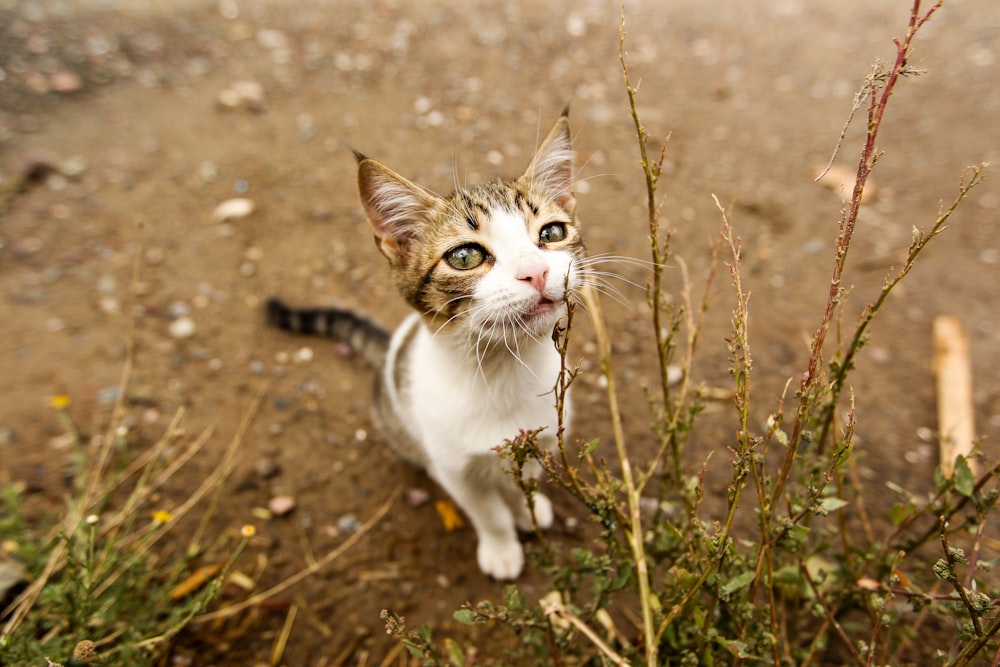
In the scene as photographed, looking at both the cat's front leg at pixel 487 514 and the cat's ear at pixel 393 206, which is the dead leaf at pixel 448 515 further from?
the cat's ear at pixel 393 206

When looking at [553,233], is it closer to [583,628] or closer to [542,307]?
[542,307]

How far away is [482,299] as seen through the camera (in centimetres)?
170

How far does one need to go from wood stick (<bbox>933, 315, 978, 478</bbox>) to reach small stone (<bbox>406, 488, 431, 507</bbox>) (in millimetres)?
2163

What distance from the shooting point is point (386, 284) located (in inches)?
140

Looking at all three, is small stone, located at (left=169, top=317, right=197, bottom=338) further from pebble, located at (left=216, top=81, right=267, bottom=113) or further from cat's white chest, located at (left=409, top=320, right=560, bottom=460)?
pebble, located at (left=216, top=81, right=267, bottom=113)

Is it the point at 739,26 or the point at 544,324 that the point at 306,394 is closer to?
the point at 544,324

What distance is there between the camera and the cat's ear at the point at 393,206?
1815 millimetres

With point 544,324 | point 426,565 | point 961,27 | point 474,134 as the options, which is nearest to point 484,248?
point 544,324

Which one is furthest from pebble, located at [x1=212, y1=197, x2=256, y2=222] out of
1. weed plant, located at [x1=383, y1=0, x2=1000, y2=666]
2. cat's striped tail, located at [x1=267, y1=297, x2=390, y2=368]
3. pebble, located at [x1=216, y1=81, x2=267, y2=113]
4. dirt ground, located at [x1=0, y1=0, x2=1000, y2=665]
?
weed plant, located at [x1=383, y1=0, x2=1000, y2=666]

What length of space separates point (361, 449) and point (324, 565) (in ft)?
1.88

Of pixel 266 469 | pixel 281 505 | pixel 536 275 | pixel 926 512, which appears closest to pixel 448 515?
pixel 281 505

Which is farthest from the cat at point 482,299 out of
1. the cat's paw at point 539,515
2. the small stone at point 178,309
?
the small stone at point 178,309

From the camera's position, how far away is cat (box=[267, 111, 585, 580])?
1709 millimetres

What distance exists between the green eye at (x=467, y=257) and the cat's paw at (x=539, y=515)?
1137 mm
